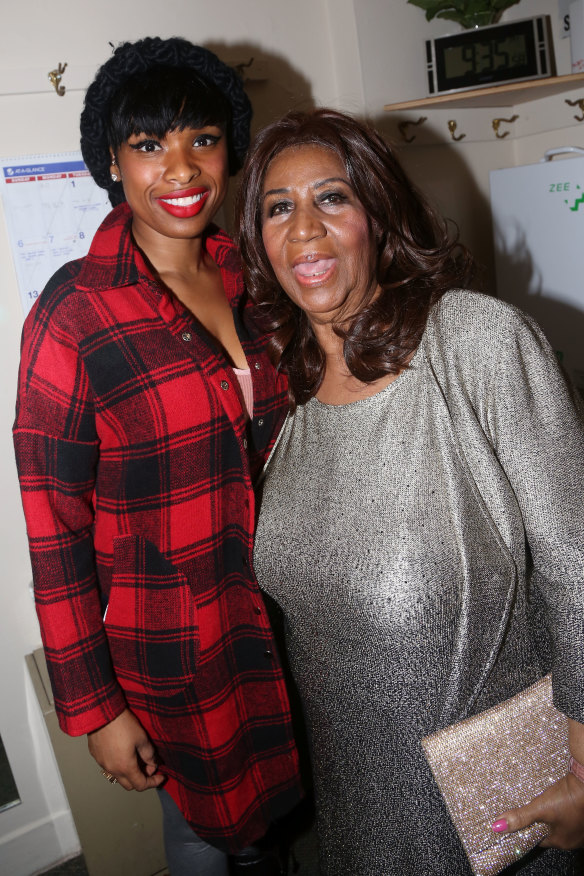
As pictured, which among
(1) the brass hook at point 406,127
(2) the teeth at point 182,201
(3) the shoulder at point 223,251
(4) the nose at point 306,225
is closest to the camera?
(4) the nose at point 306,225

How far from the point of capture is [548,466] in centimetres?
92

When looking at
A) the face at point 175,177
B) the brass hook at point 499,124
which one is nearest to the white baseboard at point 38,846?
the face at point 175,177

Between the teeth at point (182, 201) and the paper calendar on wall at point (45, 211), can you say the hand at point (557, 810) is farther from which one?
the paper calendar on wall at point (45, 211)

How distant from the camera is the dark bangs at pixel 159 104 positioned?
116 cm

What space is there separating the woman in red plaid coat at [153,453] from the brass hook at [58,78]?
462mm

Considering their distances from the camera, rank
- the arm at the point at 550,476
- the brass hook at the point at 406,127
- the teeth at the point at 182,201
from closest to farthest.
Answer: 1. the arm at the point at 550,476
2. the teeth at the point at 182,201
3. the brass hook at the point at 406,127

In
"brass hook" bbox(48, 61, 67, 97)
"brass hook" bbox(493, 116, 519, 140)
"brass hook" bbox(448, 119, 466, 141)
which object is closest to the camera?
"brass hook" bbox(48, 61, 67, 97)

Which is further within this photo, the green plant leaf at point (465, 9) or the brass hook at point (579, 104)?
the brass hook at point (579, 104)

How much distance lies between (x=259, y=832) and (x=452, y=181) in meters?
2.01

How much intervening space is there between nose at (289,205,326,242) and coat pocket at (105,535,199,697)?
0.59 m

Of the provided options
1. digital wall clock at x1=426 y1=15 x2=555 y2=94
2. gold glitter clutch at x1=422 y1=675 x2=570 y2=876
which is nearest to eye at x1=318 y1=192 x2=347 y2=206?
gold glitter clutch at x1=422 y1=675 x2=570 y2=876

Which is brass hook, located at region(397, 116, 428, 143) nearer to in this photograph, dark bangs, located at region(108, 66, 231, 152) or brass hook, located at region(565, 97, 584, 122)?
brass hook, located at region(565, 97, 584, 122)

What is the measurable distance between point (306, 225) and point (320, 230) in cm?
2

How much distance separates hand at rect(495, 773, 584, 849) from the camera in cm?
99
